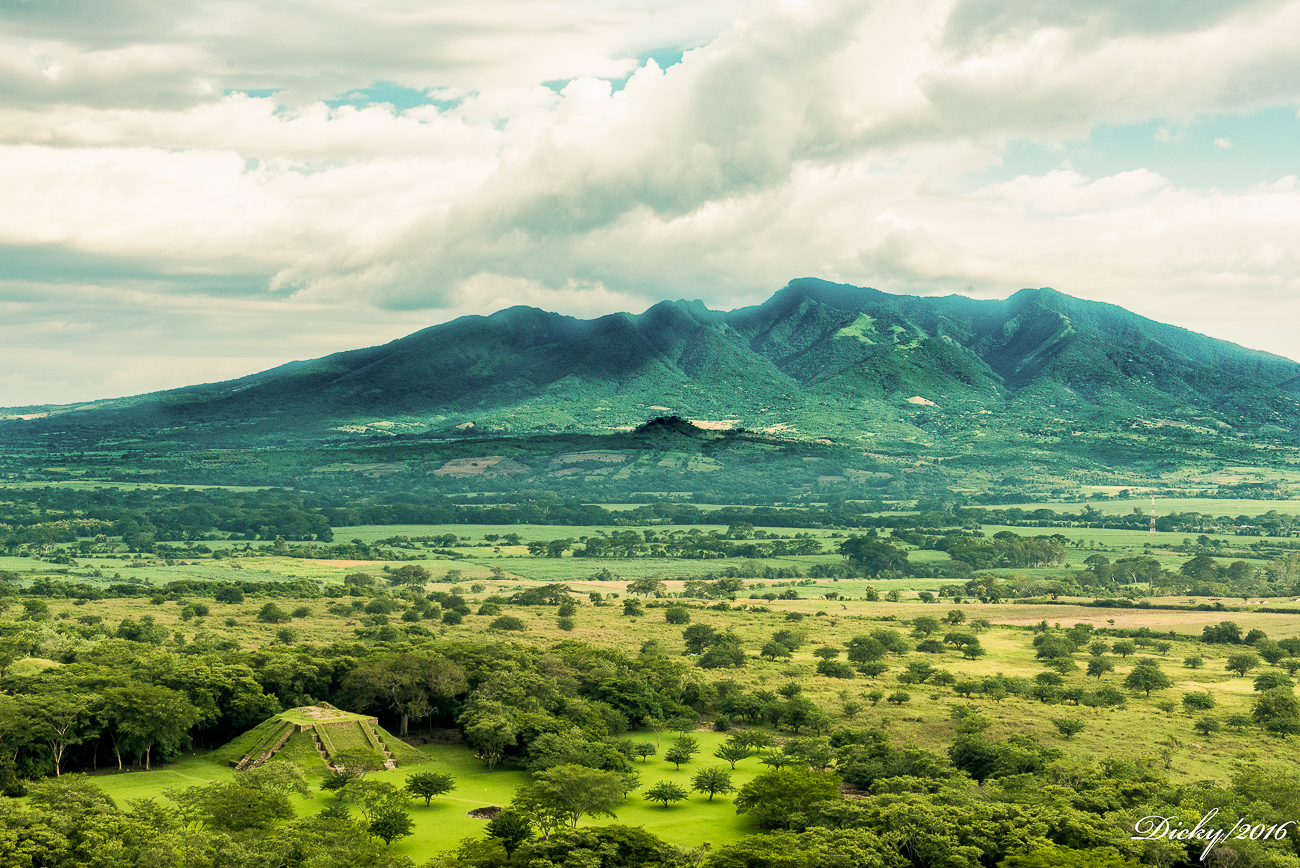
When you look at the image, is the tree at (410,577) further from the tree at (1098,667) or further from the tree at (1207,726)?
the tree at (1207,726)

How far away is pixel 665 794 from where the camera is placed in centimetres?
4369

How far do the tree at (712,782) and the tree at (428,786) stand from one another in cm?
1028

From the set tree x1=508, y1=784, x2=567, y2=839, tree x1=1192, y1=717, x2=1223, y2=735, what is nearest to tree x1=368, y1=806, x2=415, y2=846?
tree x1=508, y1=784, x2=567, y2=839

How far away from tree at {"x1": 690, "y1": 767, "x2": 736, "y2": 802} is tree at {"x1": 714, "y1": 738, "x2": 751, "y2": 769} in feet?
11.8

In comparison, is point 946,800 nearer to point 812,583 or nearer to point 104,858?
point 104,858

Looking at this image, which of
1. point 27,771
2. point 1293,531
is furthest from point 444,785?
point 1293,531

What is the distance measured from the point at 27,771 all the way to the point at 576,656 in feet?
92.9

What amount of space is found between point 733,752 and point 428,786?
1432 centimetres

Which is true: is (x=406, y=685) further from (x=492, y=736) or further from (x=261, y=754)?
(x=261, y=754)

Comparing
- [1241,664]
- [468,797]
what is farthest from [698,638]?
[1241,664]

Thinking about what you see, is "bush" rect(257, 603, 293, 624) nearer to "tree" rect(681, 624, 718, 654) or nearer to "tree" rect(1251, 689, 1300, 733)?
"tree" rect(681, 624, 718, 654)

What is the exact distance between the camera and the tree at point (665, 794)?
4375 centimetres

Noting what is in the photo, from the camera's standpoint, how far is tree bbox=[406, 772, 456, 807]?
1693 inches

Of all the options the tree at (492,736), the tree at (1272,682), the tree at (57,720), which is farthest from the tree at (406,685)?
the tree at (1272,682)
